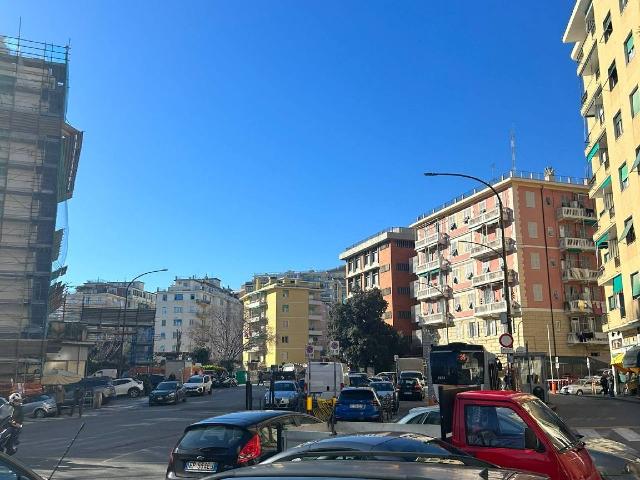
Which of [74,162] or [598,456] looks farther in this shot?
[74,162]

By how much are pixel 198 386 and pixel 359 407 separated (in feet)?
90.1

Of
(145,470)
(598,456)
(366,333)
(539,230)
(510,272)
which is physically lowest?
(145,470)

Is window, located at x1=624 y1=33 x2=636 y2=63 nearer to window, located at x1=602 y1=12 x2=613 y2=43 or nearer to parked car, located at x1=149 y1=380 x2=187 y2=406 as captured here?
window, located at x1=602 y1=12 x2=613 y2=43

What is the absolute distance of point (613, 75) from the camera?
112 ft

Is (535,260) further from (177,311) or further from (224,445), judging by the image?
(177,311)

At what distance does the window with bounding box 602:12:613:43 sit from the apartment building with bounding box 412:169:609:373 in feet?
77.3

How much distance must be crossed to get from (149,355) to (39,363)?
49.8 metres

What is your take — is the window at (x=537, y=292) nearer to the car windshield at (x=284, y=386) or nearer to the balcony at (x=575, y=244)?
the balcony at (x=575, y=244)

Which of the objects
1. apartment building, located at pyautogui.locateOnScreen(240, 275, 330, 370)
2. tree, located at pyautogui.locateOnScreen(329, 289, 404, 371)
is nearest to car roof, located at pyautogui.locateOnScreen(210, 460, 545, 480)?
tree, located at pyautogui.locateOnScreen(329, 289, 404, 371)

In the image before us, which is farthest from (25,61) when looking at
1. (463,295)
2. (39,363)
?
(463,295)

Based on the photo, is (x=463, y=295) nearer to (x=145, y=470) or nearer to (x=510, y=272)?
(x=510, y=272)

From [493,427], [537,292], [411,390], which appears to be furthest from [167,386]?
[537,292]

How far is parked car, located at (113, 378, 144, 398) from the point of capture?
4709cm

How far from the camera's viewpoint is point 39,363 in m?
41.1
